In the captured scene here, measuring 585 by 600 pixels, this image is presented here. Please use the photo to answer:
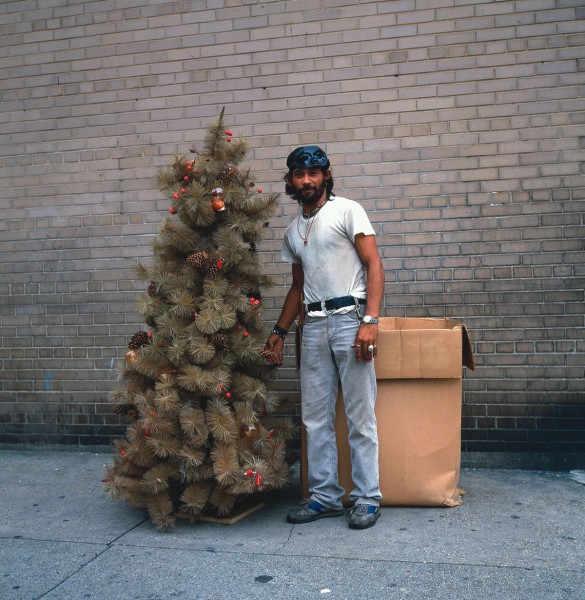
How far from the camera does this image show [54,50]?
553 cm

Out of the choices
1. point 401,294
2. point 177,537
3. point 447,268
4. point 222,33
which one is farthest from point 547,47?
point 177,537

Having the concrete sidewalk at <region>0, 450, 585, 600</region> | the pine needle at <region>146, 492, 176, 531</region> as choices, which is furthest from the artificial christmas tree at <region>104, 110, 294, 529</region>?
the concrete sidewalk at <region>0, 450, 585, 600</region>

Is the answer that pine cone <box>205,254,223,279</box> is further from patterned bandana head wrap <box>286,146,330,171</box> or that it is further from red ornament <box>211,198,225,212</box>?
patterned bandana head wrap <box>286,146,330,171</box>

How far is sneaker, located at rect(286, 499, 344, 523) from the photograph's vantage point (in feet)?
12.2

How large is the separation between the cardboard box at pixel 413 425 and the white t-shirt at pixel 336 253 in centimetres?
38

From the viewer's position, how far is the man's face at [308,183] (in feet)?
12.4

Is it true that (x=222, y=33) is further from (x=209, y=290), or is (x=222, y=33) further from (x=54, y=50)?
(x=209, y=290)

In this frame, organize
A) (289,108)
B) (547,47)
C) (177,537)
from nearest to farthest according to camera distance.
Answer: (177,537) → (547,47) → (289,108)

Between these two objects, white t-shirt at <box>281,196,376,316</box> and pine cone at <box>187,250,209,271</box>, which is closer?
pine cone at <box>187,250,209,271</box>

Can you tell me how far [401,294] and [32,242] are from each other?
3121 mm

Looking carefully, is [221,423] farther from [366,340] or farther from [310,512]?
[366,340]

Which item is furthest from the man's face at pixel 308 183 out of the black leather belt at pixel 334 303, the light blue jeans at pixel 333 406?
the light blue jeans at pixel 333 406

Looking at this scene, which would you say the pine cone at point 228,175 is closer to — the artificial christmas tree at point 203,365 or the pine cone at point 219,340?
the artificial christmas tree at point 203,365

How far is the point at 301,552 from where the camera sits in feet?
10.9
